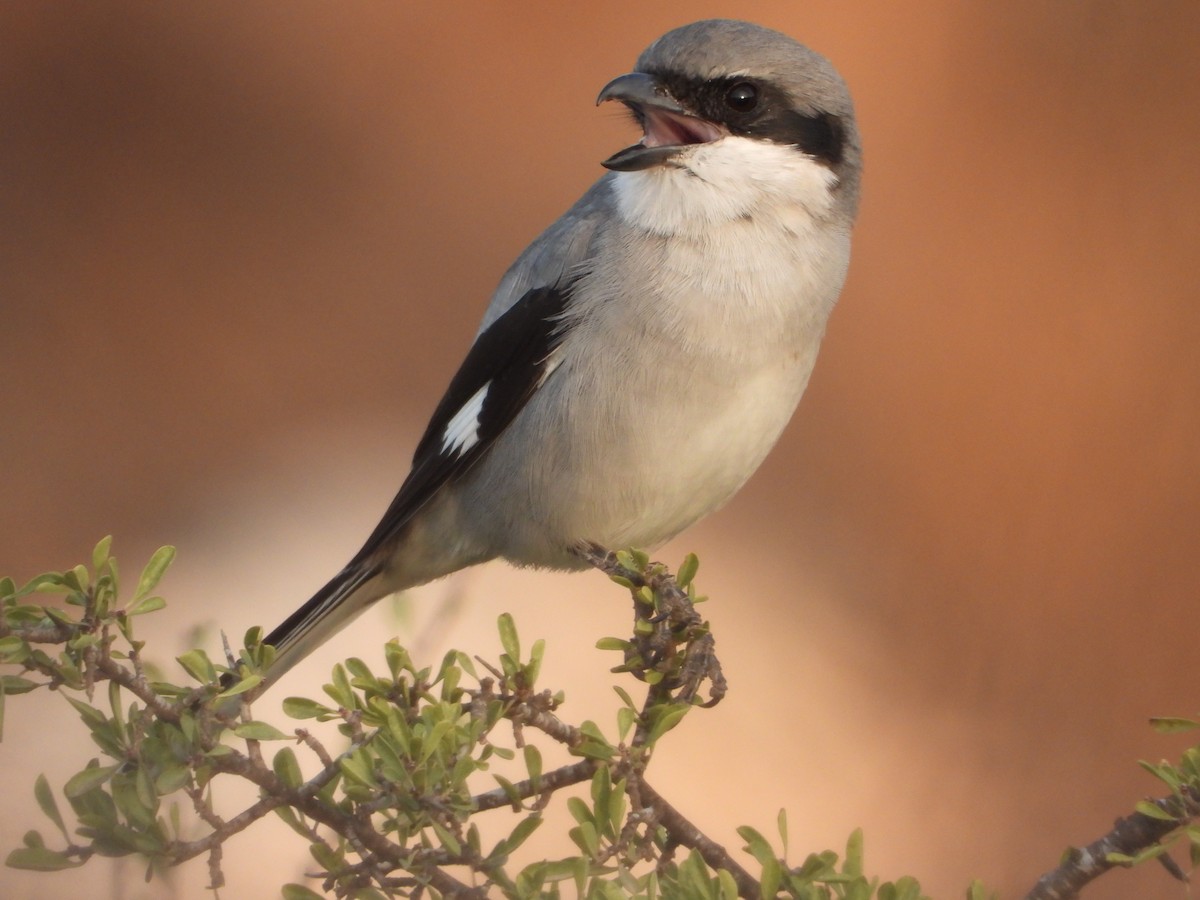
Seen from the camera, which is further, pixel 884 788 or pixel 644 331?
pixel 884 788

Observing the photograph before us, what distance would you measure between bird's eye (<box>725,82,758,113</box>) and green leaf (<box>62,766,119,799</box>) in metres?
1.10

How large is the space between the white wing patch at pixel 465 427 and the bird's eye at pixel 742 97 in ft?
1.64

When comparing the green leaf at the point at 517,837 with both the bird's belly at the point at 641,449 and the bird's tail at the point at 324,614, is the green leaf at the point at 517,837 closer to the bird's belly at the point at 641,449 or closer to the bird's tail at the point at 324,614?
the bird's belly at the point at 641,449

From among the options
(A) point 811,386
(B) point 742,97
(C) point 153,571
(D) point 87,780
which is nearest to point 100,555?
(C) point 153,571

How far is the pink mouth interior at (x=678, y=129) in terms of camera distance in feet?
5.30

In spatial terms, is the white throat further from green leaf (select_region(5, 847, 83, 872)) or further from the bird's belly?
green leaf (select_region(5, 847, 83, 872))

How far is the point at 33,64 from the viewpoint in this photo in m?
2.39

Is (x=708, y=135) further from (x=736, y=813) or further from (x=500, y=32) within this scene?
(x=736, y=813)

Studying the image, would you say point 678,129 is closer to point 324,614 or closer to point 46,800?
point 324,614

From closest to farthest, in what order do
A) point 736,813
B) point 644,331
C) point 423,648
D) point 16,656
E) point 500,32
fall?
point 16,656 → point 423,648 → point 644,331 → point 736,813 → point 500,32

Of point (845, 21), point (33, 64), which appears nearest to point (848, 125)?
point (845, 21)

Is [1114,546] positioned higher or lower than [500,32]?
lower

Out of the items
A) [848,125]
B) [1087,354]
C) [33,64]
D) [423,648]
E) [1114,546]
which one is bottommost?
[1114,546]

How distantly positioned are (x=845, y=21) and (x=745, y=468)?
111 cm
